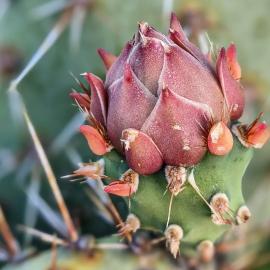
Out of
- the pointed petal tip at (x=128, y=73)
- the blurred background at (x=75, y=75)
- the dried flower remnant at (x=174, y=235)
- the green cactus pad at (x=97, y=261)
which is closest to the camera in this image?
the pointed petal tip at (x=128, y=73)

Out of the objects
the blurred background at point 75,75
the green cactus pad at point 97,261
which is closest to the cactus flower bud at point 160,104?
the green cactus pad at point 97,261

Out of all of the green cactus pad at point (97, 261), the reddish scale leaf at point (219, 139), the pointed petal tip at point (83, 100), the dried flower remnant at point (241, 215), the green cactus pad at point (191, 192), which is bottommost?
the green cactus pad at point (97, 261)

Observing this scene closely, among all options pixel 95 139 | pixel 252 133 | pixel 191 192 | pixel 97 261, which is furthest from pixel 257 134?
pixel 97 261

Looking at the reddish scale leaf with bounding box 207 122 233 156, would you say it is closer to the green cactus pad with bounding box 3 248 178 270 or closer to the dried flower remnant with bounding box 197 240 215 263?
the dried flower remnant with bounding box 197 240 215 263

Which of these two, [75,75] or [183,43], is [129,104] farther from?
[75,75]

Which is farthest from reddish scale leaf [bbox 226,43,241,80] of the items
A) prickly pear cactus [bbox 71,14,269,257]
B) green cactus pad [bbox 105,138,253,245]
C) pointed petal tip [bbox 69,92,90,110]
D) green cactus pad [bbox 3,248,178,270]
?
green cactus pad [bbox 3,248,178,270]

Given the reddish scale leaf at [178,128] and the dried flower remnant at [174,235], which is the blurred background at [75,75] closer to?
the dried flower remnant at [174,235]
